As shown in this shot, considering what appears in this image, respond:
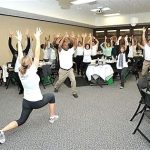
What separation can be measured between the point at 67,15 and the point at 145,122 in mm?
7577

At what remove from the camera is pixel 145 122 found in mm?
4379

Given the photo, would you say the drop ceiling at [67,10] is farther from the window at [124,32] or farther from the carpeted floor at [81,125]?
the carpeted floor at [81,125]

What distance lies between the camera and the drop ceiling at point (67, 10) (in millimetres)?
8000

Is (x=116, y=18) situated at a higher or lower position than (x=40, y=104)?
higher

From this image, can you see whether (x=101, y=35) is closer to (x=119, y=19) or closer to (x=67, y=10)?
(x=119, y=19)

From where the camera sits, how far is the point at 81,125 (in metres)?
4.36

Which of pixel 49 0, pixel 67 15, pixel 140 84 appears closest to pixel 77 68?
pixel 67 15

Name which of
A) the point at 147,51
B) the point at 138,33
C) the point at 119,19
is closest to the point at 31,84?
the point at 147,51

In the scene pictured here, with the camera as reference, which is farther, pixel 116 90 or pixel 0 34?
pixel 0 34

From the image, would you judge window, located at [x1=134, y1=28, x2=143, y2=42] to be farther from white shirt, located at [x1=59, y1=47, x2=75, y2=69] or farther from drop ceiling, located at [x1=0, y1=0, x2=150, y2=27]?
white shirt, located at [x1=59, y1=47, x2=75, y2=69]

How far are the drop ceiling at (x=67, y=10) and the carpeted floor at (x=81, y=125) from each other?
3129 millimetres

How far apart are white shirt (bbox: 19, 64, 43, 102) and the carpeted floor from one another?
2.16ft

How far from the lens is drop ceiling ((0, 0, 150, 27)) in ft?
26.2

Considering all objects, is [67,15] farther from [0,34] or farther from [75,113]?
[75,113]
